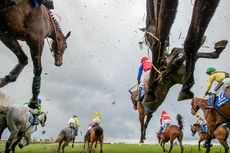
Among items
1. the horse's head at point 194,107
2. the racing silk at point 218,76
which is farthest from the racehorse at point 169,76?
the horse's head at point 194,107

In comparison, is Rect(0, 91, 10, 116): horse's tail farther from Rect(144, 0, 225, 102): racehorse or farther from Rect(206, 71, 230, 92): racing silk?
Rect(206, 71, 230, 92): racing silk

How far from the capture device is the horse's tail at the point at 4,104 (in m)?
6.67

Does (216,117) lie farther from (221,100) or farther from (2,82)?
(2,82)

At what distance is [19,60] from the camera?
11.1 ft

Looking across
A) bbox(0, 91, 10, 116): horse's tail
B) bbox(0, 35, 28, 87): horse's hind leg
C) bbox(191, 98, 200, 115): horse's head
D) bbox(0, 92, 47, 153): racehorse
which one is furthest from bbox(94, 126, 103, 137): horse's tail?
bbox(0, 35, 28, 87): horse's hind leg

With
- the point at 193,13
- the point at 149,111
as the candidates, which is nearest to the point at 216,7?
the point at 193,13

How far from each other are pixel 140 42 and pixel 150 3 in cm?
69

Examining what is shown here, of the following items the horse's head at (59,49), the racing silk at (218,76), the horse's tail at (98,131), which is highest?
the horse's head at (59,49)

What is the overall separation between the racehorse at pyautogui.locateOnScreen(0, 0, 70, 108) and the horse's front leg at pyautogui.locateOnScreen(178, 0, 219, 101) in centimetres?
253

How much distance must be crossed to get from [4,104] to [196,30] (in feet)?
25.1

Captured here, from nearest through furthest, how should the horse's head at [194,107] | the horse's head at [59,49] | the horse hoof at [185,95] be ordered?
1. the horse hoof at [185,95]
2. the horse's head at [59,49]
3. the horse's head at [194,107]

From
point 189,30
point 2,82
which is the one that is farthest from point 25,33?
point 189,30

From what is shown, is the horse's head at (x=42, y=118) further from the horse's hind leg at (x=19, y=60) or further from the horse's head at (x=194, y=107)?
the horse's head at (x=194, y=107)

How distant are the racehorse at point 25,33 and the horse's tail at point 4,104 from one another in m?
4.07
